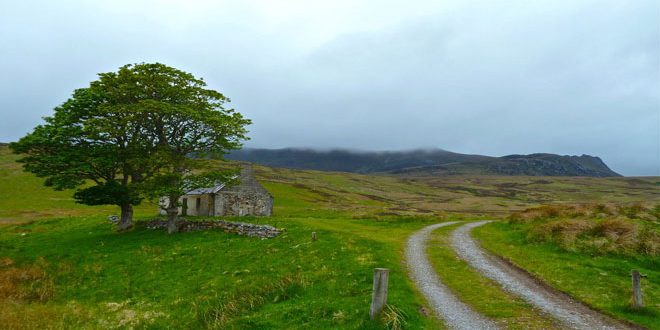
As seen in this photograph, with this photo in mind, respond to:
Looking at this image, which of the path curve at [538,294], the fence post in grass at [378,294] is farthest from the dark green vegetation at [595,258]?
the fence post in grass at [378,294]

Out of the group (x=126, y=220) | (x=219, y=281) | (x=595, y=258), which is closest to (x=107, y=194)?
(x=126, y=220)

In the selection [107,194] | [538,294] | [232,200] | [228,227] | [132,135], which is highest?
[132,135]

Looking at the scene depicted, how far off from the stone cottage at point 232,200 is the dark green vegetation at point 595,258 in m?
35.8

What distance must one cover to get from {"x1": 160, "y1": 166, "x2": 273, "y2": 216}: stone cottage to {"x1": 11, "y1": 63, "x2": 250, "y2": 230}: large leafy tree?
45.0 feet

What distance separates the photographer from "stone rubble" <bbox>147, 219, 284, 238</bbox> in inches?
1610

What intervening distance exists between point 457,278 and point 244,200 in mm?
44777

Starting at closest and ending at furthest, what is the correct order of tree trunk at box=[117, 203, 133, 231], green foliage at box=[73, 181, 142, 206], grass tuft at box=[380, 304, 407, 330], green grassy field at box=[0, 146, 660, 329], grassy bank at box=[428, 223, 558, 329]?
grass tuft at box=[380, 304, 407, 330]
grassy bank at box=[428, 223, 558, 329]
green grassy field at box=[0, 146, 660, 329]
green foliage at box=[73, 181, 142, 206]
tree trunk at box=[117, 203, 133, 231]

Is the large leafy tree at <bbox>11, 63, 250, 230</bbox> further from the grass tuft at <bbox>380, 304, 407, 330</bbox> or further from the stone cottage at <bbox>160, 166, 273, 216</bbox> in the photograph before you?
the grass tuft at <bbox>380, 304, 407, 330</bbox>

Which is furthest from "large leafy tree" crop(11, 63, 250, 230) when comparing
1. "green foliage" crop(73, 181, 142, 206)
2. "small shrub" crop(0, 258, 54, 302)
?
"small shrub" crop(0, 258, 54, 302)

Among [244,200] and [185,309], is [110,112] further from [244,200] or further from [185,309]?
[185,309]

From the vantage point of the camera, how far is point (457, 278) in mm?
21781

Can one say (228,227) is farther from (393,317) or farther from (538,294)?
(538,294)

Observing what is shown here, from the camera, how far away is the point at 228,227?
44219 millimetres

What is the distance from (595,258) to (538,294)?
9.39 meters
